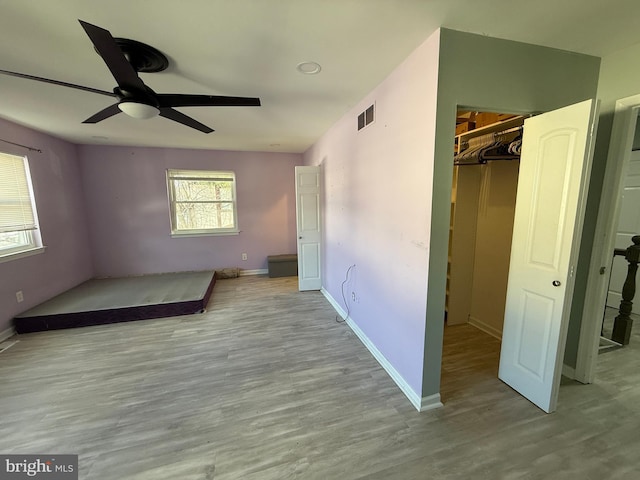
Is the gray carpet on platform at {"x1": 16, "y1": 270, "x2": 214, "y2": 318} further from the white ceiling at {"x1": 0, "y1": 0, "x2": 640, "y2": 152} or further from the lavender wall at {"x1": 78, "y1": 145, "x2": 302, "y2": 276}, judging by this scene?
the white ceiling at {"x1": 0, "y1": 0, "x2": 640, "y2": 152}

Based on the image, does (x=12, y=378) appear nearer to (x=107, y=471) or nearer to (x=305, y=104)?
(x=107, y=471)

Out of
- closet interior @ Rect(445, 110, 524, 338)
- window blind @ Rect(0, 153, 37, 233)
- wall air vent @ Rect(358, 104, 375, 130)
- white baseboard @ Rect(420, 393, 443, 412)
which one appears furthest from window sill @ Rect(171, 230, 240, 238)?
white baseboard @ Rect(420, 393, 443, 412)

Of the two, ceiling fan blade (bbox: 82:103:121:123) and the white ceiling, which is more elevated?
the white ceiling

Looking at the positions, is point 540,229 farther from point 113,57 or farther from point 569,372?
point 113,57

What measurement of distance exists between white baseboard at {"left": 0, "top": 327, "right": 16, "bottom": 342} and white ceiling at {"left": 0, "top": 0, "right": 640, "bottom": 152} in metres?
2.47

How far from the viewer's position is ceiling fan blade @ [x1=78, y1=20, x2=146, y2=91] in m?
1.12

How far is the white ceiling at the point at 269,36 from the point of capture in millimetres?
1341

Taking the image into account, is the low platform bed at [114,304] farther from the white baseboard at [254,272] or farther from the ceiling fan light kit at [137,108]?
the ceiling fan light kit at [137,108]

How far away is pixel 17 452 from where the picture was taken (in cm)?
160

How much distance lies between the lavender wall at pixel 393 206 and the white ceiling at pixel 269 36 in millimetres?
262

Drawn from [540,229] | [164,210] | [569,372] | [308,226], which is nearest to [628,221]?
[569,372]

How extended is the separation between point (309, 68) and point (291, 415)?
8.34 feet

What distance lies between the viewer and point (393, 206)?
2098mm

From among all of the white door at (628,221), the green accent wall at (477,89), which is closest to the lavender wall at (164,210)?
the green accent wall at (477,89)
